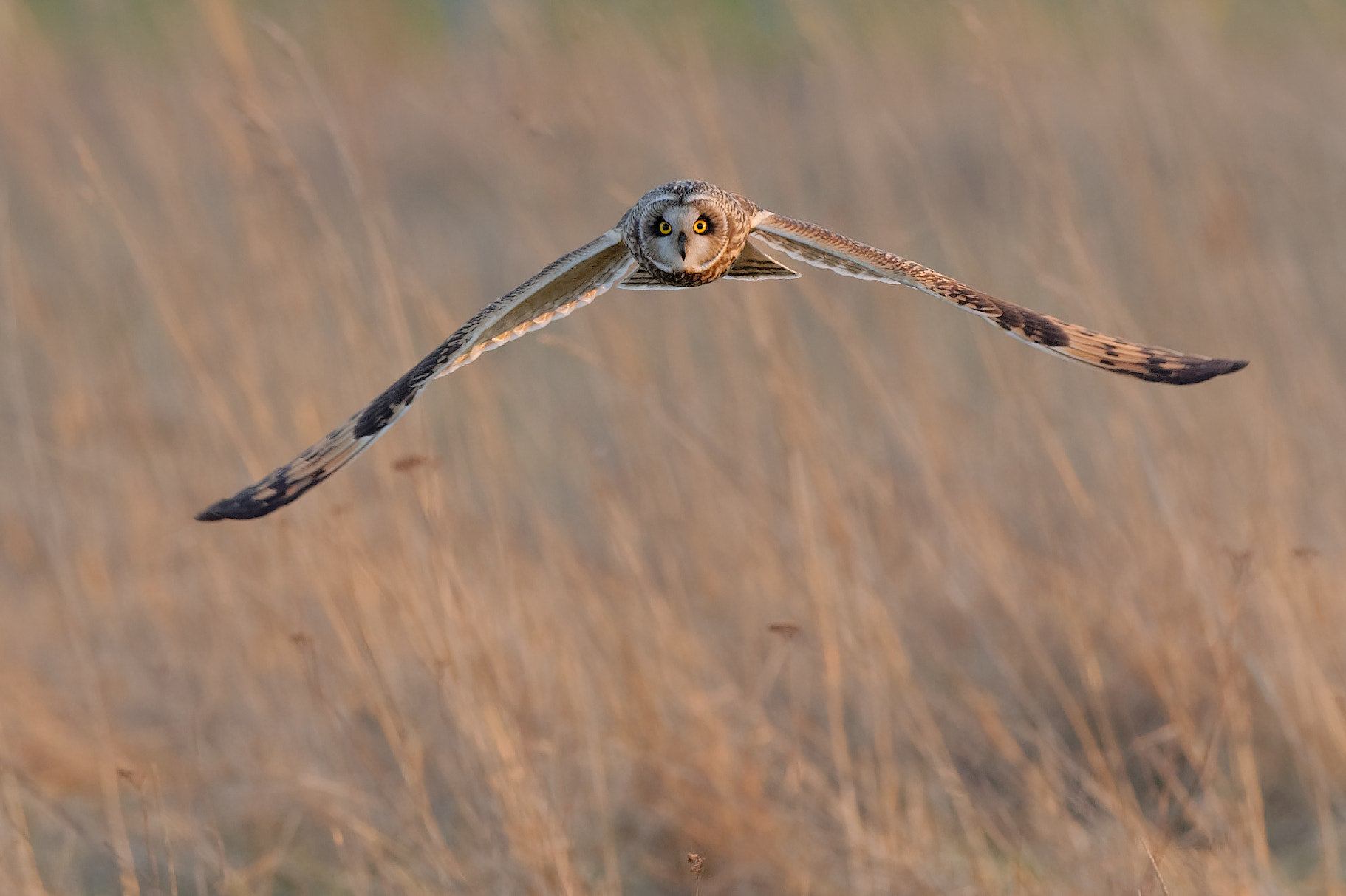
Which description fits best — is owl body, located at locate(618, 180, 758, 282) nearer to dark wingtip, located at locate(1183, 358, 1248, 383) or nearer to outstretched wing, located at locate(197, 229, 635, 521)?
outstretched wing, located at locate(197, 229, 635, 521)

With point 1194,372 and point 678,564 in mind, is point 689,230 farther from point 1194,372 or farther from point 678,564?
point 678,564

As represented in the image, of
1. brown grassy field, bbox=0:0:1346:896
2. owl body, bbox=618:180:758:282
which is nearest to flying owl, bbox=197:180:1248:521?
owl body, bbox=618:180:758:282

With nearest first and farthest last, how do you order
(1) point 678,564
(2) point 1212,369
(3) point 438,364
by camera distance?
(2) point 1212,369 → (3) point 438,364 → (1) point 678,564

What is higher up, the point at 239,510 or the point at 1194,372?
the point at 239,510

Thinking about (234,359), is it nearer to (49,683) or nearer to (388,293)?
(388,293)

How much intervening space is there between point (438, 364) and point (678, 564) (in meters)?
2.26

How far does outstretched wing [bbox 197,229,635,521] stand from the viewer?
38.2 inches

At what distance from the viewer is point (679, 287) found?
0.97m

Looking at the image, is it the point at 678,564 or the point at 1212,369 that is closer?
the point at 1212,369

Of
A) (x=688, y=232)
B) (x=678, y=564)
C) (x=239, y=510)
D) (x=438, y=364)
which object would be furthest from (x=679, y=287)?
(x=678, y=564)

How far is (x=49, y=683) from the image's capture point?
3109 millimetres

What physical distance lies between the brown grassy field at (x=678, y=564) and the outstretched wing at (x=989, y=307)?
0.75 metres

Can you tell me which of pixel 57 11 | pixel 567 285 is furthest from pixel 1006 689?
pixel 57 11

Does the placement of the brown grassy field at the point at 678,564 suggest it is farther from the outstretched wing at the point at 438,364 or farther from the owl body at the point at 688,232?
the owl body at the point at 688,232
